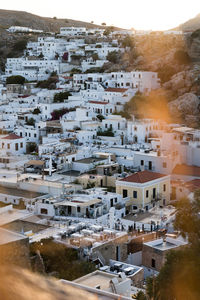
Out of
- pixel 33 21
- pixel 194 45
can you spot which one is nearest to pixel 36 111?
pixel 194 45

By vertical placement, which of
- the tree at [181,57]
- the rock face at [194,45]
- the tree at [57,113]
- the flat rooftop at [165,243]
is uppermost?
the rock face at [194,45]

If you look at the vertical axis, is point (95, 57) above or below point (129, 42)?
below

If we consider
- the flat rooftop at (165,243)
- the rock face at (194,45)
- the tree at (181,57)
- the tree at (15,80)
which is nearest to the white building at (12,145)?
the tree at (15,80)

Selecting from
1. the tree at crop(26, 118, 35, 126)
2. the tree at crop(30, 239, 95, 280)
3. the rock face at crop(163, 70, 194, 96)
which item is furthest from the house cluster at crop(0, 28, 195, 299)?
the rock face at crop(163, 70, 194, 96)

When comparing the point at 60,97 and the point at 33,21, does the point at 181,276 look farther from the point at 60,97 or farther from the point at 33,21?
the point at 33,21

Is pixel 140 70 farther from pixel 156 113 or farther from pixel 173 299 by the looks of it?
pixel 173 299

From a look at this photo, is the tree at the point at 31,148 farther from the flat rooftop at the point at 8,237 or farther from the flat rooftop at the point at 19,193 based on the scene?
the flat rooftop at the point at 8,237

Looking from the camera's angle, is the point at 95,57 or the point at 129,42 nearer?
the point at 95,57
